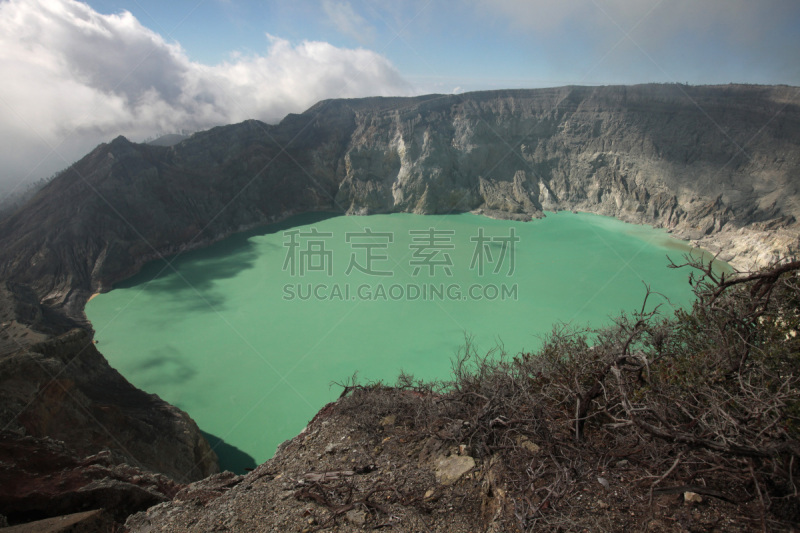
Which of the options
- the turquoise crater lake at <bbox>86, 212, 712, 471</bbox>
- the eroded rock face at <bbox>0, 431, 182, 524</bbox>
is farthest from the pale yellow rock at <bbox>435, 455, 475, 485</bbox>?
the turquoise crater lake at <bbox>86, 212, 712, 471</bbox>

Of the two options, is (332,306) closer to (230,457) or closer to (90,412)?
(230,457)

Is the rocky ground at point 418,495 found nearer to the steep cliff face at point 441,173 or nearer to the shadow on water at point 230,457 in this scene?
the shadow on water at point 230,457

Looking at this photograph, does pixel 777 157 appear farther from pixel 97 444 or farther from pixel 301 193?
pixel 97 444

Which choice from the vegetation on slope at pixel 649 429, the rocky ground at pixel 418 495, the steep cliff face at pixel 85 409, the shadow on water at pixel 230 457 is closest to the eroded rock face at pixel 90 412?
the steep cliff face at pixel 85 409

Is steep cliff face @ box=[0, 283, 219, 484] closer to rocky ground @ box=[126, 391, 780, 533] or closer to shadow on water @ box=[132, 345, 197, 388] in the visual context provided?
shadow on water @ box=[132, 345, 197, 388]

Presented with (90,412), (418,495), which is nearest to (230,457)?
(90,412)

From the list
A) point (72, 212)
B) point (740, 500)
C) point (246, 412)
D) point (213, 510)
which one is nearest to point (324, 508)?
point (213, 510)
